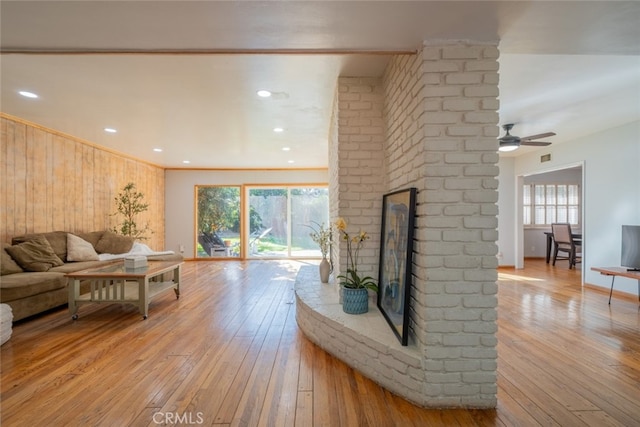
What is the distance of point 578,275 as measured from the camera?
18.4 feet

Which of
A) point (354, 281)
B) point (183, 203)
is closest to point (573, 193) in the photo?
point (354, 281)

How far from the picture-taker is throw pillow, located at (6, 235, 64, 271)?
11.6ft

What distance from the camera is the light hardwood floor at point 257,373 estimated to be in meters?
1.69

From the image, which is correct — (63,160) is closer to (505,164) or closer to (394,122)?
(394,122)

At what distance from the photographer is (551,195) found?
7.51 metres

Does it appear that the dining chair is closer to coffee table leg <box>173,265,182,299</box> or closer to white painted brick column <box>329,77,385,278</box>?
white painted brick column <box>329,77,385,278</box>

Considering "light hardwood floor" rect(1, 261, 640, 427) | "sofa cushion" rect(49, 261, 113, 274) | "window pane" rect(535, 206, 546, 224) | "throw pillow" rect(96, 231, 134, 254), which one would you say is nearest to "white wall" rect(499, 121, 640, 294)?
"light hardwood floor" rect(1, 261, 640, 427)

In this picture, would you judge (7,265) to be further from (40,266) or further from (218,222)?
(218,222)

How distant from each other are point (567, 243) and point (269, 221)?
704 cm

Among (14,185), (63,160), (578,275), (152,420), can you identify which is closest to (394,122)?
(152,420)

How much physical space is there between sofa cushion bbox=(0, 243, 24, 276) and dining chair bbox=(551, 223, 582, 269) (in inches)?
369

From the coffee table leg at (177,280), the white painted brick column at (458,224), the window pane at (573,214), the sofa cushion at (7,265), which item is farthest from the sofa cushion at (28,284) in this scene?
the window pane at (573,214)

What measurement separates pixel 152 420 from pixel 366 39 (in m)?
2.59

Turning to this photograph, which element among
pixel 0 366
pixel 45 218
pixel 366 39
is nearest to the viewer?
pixel 366 39
